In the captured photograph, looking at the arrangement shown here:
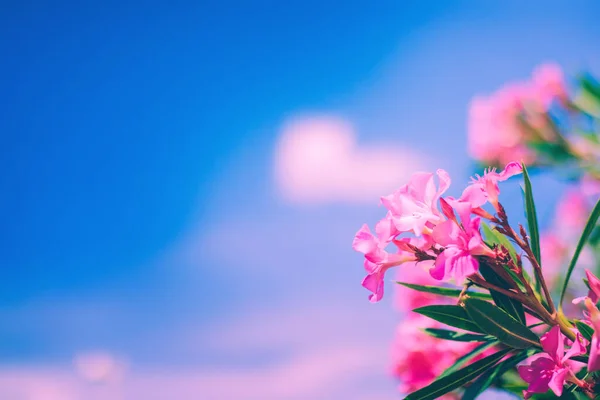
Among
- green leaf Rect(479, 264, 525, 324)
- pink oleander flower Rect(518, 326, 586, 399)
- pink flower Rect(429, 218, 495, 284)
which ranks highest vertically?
pink flower Rect(429, 218, 495, 284)

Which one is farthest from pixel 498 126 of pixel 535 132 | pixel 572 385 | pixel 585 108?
pixel 572 385

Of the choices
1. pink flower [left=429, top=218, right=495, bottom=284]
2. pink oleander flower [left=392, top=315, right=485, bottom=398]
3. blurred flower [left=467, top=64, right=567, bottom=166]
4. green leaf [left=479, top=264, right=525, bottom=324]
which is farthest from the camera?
blurred flower [left=467, top=64, right=567, bottom=166]

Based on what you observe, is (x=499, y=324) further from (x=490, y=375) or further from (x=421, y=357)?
(x=421, y=357)

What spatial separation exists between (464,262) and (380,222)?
0.17 meters

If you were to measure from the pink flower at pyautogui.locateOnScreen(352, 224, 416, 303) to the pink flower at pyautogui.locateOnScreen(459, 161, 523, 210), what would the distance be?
14 cm

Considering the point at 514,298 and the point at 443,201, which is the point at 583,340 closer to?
the point at 514,298

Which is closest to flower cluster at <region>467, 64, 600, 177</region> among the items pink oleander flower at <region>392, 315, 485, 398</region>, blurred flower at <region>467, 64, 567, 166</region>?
blurred flower at <region>467, 64, 567, 166</region>

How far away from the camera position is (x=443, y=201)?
30.9 inches

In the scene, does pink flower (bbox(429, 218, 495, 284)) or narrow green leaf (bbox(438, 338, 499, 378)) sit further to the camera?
narrow green leaf (bbox(438, 338, 499, 378))

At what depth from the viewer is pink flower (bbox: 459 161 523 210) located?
795mm

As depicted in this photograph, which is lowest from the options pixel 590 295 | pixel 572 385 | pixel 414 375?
pixel 572 385

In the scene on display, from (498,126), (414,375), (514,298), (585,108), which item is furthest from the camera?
(498,126)

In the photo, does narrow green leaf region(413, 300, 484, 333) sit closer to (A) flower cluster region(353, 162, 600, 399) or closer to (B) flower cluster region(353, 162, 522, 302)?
(A) flower cluster region(353, 162, 600, 399)

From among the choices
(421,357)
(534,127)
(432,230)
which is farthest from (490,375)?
(534,127)
